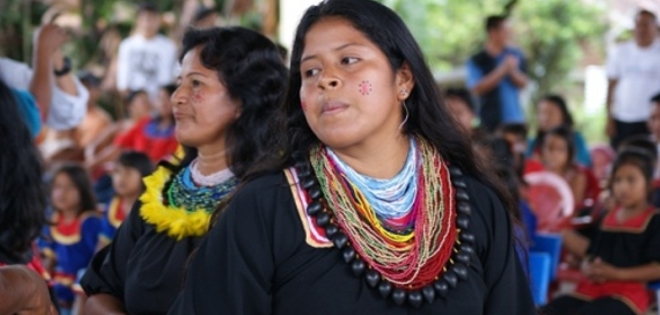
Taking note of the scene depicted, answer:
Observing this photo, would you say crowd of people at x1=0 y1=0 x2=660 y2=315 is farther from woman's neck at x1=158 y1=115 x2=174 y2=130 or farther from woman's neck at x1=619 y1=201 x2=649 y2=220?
woman's neck at x1=158 y1=115 x2=174 y2=130

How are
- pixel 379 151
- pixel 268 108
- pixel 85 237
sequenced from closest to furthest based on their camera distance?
pixel 379 151 < pixel 268 108 < pixel 85 237

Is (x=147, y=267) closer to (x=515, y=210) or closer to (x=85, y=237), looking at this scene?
(x=515, y=210)

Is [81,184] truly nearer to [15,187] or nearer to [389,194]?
[15,187]

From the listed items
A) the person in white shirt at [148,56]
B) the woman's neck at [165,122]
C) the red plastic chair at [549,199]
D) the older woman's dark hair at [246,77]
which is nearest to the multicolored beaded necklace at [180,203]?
the older woman's dark hair at [246,77]

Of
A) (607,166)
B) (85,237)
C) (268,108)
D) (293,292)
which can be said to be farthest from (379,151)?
(607,166)

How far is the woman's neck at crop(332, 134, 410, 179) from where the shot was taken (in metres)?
2.79

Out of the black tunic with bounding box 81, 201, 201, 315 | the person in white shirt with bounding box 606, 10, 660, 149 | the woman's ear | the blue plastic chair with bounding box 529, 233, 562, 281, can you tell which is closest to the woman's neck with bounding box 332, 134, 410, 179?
the woman's ear

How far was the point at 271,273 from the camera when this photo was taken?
2.62 m

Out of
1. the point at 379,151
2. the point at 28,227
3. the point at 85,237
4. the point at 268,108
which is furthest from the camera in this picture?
the point at 85,237

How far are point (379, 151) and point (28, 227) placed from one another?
44.2 inches

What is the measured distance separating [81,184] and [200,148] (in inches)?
126

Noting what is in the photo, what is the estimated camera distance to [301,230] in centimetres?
264

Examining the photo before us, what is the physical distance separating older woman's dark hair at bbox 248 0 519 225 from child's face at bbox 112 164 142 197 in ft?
11.7

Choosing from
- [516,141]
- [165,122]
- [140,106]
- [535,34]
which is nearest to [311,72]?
[516,141]
